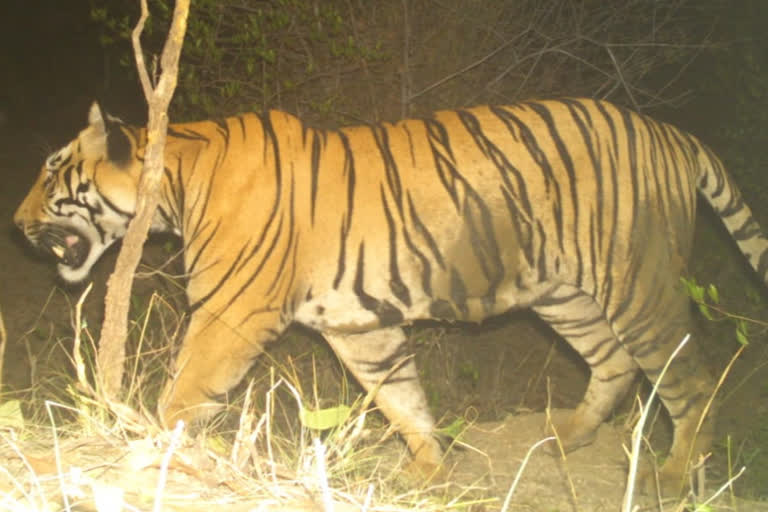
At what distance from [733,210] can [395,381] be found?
1921mm

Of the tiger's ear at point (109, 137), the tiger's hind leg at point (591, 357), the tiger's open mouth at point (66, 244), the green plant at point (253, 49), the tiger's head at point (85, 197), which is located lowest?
the tiger's hind leg at point (591, 357)

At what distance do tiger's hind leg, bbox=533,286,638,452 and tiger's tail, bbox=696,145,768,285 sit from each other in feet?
2.59

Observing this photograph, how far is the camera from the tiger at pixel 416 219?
3885 millimetres

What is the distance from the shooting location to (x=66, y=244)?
4.18 m

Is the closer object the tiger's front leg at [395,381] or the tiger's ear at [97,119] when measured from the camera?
the tiger's ear at [97,119]

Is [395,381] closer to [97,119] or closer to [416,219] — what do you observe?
[416,219]

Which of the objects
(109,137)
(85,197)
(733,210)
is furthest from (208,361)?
(733,210)

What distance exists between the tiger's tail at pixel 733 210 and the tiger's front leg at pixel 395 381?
174 cm

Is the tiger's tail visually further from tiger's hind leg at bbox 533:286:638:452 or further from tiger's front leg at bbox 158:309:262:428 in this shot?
tiger's front leg at bbox 158:309:262:428

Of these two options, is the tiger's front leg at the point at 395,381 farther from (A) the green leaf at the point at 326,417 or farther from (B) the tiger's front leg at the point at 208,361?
(A) the green leaf at the point at 326,417

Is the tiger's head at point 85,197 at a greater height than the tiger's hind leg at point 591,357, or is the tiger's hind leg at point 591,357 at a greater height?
the tiger's head at point 85,197

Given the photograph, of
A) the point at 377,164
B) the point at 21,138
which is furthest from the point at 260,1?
the point at 21,138

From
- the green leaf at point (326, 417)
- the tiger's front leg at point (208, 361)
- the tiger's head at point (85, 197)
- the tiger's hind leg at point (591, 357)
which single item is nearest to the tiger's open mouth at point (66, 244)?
the tiger's head at point (85, 197)

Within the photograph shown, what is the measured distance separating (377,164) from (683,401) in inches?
→ 74.2
